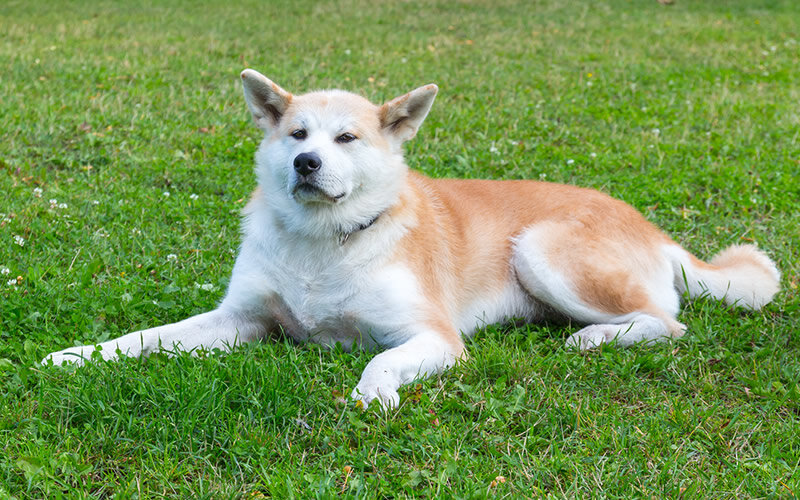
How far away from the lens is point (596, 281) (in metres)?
4.14

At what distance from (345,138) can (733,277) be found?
2.32 m

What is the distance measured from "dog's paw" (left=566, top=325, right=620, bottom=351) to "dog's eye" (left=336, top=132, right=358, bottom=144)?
1.47 m

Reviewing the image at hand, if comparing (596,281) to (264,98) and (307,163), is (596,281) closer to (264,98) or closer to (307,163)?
(307,163)

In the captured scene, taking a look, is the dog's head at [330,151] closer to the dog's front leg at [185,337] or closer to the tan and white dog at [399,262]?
the tan and white dog at [399,262]

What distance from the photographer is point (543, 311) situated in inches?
171

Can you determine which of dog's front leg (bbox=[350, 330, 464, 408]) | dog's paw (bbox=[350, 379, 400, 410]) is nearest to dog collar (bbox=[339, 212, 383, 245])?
dog's front leg (bbox=[350, 330, 464, 408])

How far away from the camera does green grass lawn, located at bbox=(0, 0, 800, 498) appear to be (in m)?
2.80

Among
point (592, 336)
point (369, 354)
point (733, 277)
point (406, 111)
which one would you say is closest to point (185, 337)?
point (369, 354)

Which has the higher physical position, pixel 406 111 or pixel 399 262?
pixel 406 111

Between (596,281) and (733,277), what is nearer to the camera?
(596,281)

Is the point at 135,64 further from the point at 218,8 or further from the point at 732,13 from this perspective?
the point at 732,13

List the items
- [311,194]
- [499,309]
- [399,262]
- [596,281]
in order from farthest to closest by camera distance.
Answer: [499,309]
[596,281]
[399,262]
[311,194]

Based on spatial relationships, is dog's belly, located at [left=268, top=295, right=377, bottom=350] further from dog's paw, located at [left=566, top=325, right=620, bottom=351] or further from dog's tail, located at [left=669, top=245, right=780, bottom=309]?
dog's tail, located at [left=669, top=245, right=780, bottom=309]

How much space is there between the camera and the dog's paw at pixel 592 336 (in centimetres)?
385
